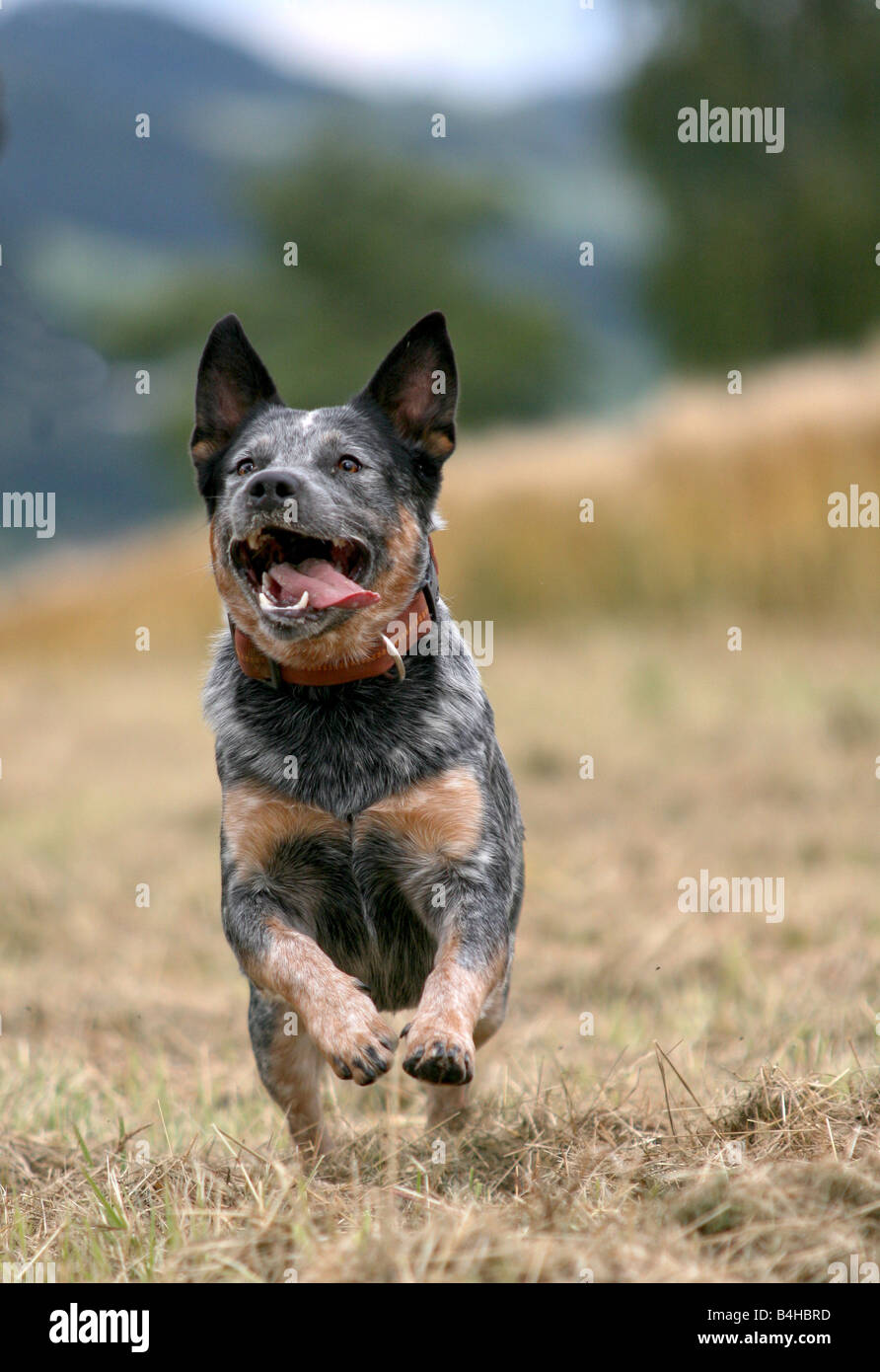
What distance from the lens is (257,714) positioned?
325 centimetres

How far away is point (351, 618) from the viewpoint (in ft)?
10.1

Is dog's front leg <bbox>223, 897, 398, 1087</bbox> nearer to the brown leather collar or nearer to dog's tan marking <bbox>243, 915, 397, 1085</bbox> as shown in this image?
dog's tan marking <bbox>243, 915, 397, 1085</bbox>

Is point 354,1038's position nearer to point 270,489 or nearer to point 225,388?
point 270,489

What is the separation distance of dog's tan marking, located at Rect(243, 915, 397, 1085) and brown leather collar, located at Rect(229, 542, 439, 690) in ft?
1.80

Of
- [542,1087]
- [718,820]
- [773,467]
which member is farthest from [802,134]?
[542,1087]

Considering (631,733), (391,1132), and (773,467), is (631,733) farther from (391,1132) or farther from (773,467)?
(391,1132)

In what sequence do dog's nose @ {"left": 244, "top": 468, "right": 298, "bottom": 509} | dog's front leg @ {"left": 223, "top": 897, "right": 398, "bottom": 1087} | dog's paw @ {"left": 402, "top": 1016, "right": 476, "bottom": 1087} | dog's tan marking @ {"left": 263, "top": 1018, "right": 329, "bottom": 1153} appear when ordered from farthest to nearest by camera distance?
dog's tan marking @ {"left": 263, "top": 1018, "right": 329, "bottom": 1153} → dog's nose @ {"left": 244, "top": 468, "right": 298, "bottom": 509} → dog's front leg @ {"left": 223, "top": 897, "right": 398, "bottom": 1087} → dog's paw @ {"left": 402, "top": 1016, "right": 476, "bottom": 1087}

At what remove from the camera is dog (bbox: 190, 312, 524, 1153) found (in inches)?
118

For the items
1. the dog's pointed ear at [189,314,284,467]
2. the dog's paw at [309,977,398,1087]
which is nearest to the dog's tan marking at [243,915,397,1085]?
the dog's paw at [309,977,398,1087]

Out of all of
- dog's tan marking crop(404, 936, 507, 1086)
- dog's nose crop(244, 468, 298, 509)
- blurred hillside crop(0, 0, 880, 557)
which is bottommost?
dog's tan marking crop(404, 936, 507, 1086)

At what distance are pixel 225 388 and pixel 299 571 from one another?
60cm

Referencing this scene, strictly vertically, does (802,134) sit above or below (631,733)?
above
